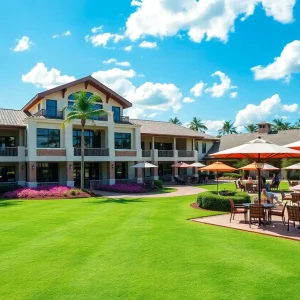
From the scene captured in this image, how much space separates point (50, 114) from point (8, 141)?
5006mm

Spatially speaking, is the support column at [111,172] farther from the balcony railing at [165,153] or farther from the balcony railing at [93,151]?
the balcony railing at [165,153]

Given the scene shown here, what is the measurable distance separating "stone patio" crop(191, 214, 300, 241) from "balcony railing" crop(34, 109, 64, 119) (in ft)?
71.1

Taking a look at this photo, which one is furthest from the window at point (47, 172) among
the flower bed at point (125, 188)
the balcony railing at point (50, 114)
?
the flower bed at point (125, 188)

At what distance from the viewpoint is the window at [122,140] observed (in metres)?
35.4

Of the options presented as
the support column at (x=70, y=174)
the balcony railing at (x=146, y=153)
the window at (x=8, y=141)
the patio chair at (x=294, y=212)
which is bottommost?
the patio chair at (x=294, y=212)

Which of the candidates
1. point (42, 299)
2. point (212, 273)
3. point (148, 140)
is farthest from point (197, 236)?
point (148, 140)

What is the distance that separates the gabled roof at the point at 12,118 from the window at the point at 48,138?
1.86 meters

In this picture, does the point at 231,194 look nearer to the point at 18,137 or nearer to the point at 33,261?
the point at 33,261

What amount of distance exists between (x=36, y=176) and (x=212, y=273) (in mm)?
27264

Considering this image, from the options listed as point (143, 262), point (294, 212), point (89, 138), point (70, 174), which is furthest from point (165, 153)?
point (143, 262)

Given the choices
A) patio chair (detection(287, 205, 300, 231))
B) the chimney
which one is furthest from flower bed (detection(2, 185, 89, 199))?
the chimney

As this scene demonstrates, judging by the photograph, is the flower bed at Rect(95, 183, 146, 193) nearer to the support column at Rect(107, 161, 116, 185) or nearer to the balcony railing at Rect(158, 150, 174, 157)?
the support column at Rect(107, 161, 116, 185)

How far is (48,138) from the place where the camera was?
31.2 m

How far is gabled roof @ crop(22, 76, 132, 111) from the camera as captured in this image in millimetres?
31328
